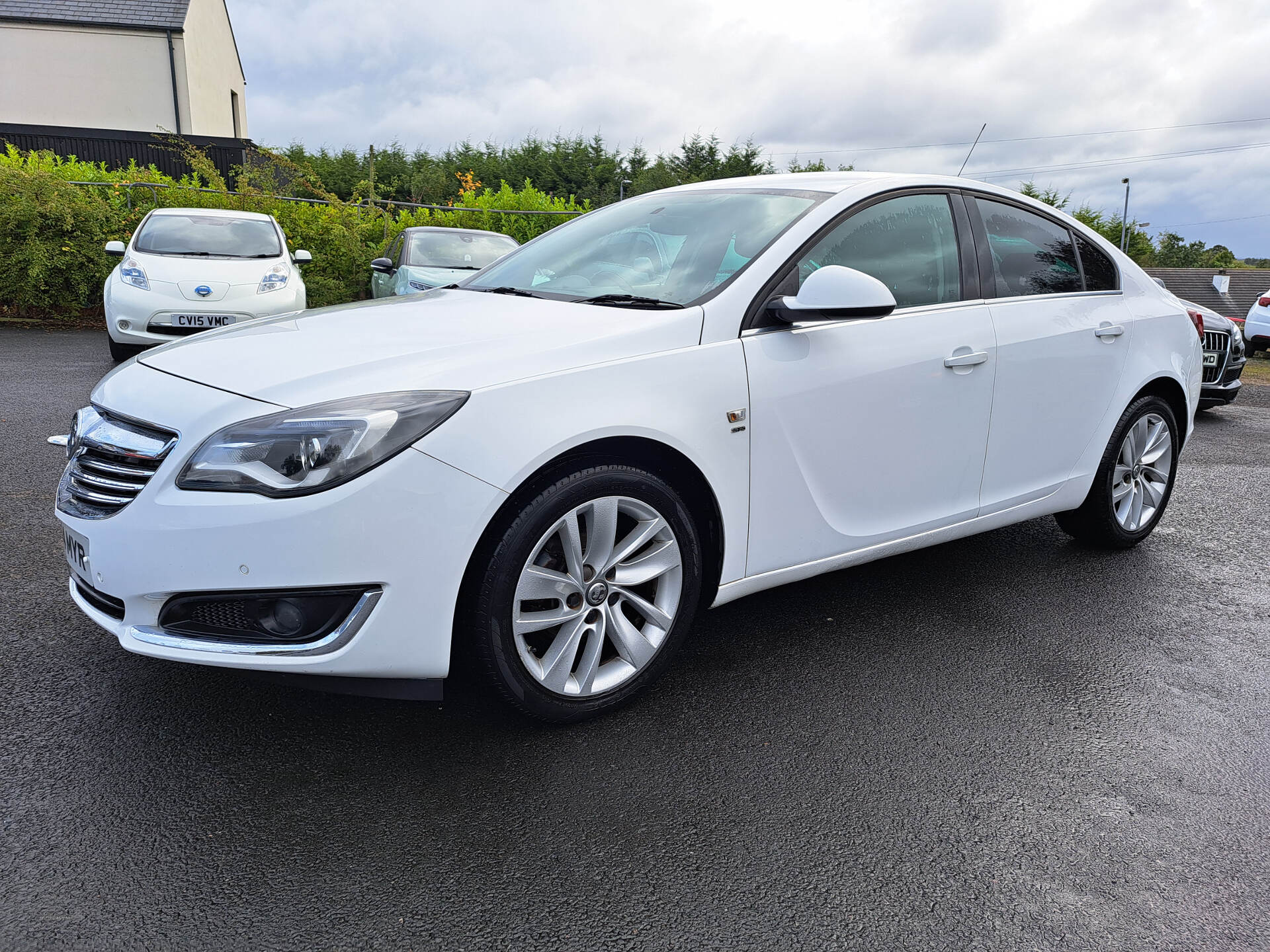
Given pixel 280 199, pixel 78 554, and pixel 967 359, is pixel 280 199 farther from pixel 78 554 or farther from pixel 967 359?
pixel 967 359

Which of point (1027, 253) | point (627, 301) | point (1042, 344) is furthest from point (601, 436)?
point (1027, 253)

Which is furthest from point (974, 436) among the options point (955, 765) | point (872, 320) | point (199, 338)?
point (199, 338)

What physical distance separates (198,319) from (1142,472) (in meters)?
7.69

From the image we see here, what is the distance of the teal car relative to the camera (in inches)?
398

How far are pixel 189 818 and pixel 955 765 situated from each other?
1998 millimetres

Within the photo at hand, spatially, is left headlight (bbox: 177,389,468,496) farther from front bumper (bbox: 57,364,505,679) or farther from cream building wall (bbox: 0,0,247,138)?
cream building wall (bbox: 0,0,247,138)

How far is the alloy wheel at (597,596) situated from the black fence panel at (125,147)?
23.8m

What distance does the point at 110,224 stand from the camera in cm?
1343

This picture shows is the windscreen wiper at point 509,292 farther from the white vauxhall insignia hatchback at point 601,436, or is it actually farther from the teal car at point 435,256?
the teal car at point 435,256

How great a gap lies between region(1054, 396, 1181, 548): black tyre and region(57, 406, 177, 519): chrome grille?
3760 mm

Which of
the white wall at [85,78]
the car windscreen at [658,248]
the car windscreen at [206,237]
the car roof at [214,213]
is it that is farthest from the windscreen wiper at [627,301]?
the white wall at [85,78]

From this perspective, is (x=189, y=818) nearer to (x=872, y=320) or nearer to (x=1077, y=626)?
(x=872, y=320)

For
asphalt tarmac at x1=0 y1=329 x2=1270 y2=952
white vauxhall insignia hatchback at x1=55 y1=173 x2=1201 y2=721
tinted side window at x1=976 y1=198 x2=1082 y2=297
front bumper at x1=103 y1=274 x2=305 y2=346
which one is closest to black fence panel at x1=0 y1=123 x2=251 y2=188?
front bumper at x1=103 y1=274 x2=305 y2=346

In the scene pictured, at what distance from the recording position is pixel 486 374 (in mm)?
2436
